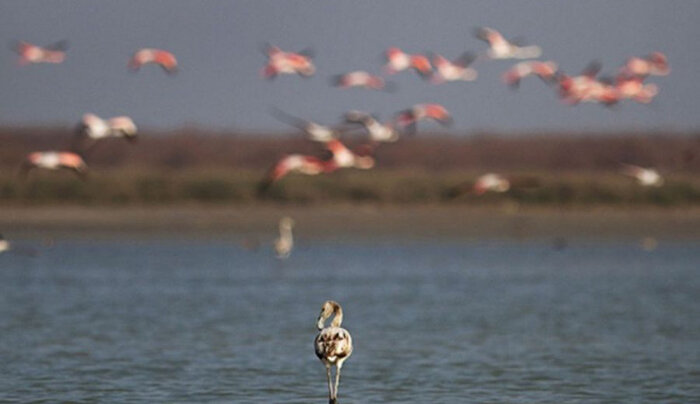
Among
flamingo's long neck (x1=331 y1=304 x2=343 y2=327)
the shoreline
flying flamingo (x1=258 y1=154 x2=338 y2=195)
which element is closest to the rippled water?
flamingo's long neck (x1=331 y1=304 x2=343 y2=327)

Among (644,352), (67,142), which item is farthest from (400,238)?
(67,142)


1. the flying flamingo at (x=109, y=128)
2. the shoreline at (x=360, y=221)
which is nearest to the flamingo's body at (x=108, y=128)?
the flying flamingo at (x=109, y=128)

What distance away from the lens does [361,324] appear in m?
27.7

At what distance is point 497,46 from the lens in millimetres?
37688

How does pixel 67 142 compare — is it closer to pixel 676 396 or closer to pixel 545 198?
pixel 545 198

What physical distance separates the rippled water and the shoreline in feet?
16.3

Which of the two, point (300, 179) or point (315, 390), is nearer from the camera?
point (315, 390)

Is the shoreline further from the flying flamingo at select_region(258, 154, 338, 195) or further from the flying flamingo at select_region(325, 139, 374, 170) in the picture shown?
the flying flamingo at select_region(258, 154, 338, 195)

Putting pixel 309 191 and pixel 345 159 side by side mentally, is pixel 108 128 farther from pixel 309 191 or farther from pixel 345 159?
pixel 309 191

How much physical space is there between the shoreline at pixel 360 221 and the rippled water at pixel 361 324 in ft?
16.3

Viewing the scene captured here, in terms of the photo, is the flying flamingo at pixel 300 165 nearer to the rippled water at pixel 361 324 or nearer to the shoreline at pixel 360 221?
the rippled water at pixel 361 324

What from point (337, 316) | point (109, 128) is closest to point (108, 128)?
point (109, 128)

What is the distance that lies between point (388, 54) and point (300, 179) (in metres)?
25.2

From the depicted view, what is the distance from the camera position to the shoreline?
170 ft
